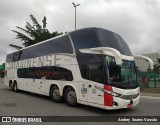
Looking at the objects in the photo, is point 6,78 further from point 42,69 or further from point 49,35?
point 49,35

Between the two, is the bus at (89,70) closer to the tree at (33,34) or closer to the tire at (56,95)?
the tire at (56,95)

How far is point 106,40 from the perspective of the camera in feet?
30.0

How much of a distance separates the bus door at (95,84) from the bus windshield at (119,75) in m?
0.33

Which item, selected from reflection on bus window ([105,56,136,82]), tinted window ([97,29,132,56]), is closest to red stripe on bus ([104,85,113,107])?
reflection on bus window ([105,56,136,82])

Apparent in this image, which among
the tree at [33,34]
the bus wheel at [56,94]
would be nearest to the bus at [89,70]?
the bus wheel at [56,94]

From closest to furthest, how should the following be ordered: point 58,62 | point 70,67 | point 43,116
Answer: point 43,116 → point 70,67 → point 58,62

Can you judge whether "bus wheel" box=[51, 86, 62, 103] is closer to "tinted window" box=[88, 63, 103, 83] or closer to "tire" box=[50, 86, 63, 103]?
"tire" box=[50, 86, 63, 103]

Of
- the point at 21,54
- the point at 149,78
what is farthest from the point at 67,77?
the point at 149,78

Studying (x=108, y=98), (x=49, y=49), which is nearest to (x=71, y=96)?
(x=108, y=98)

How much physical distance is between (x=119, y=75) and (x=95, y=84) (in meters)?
1.05

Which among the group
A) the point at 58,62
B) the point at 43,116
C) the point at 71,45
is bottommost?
the point at 43,116

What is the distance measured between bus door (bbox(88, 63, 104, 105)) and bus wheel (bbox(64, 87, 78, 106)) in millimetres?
1251

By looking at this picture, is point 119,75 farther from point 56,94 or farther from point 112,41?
point 56,94

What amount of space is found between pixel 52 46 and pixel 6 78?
968cm
